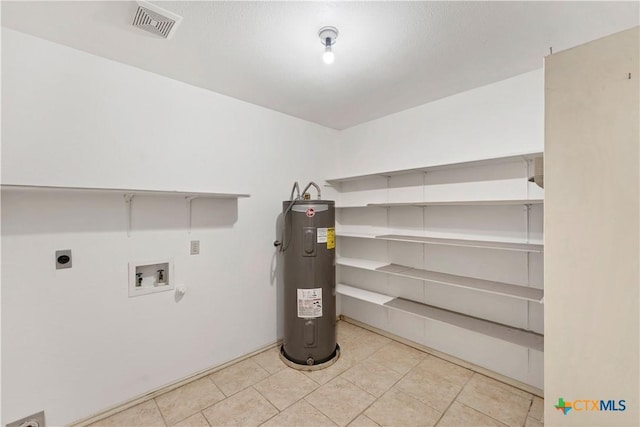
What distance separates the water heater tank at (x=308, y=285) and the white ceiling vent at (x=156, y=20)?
1477 mm

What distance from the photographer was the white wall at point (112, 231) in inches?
65.3

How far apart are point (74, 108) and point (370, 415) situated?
9.33 feet

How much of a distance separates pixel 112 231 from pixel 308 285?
155cm

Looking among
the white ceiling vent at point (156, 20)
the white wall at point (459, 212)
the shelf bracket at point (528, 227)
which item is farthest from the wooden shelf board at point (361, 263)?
the white ceiling vent at point (156, 20)

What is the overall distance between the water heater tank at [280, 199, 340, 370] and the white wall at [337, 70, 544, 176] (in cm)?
103

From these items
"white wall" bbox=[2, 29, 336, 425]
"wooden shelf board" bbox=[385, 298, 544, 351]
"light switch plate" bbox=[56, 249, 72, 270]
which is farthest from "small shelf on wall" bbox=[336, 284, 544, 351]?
"light switch plate" bbox=[56, 249, 72, 270]

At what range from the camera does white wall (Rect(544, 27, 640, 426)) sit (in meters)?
0.83

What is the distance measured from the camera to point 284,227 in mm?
2617

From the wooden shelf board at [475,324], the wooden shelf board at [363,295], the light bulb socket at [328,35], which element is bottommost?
the wooden shelf board at [475,324]

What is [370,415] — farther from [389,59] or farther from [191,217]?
[389,59]

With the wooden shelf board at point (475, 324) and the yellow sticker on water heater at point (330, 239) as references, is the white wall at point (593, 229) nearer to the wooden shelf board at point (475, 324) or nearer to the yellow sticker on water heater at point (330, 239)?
the wooden shelf board at point (475, 324)

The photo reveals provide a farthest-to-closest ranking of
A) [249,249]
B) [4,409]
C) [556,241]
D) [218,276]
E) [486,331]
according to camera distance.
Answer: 1. [249,249]
2. [218,276]
3. [486,331]
4. [4,409]
5. [556,241]

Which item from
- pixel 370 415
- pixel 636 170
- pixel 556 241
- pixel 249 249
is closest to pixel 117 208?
pixel 249 249

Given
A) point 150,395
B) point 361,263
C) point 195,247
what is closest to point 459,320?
point 361,263
